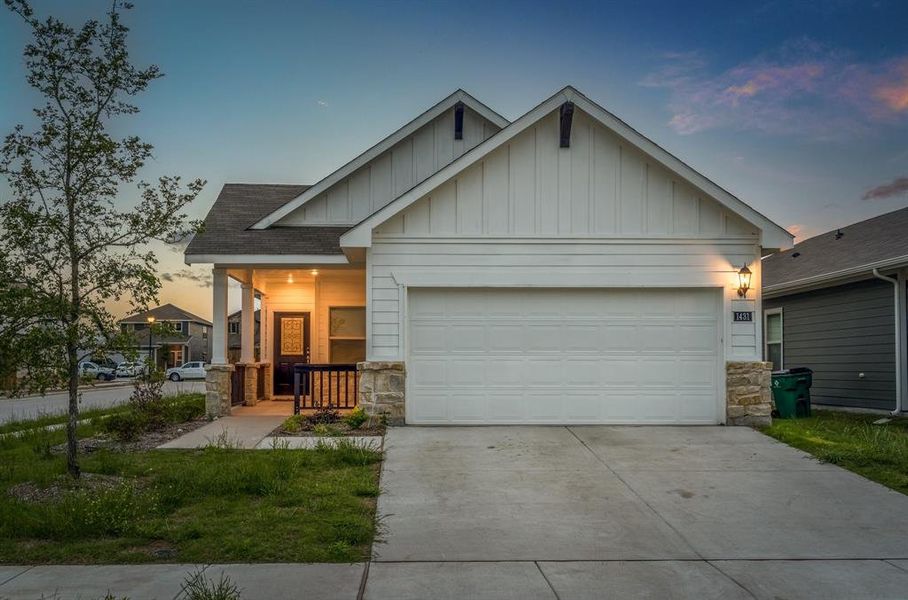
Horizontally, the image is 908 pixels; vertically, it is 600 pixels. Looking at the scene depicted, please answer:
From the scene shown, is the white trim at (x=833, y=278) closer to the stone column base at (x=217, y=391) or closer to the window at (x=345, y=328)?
the window at (x=345, y=328)

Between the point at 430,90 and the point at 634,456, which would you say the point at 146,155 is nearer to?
the point at 634,456

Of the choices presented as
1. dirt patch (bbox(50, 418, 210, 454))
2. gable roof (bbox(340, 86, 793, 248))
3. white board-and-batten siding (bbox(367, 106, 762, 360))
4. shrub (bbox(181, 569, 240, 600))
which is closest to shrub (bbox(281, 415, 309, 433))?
dirt patch (bbox(50, 418, 210, 454))

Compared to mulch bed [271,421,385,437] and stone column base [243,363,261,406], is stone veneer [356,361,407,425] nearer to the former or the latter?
mulch bed [271,421,385,437]

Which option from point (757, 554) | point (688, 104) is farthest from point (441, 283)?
point (688, 104)

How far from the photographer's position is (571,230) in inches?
442

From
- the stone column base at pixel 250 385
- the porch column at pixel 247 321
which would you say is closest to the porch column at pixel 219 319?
the porch column at pixel 247 321

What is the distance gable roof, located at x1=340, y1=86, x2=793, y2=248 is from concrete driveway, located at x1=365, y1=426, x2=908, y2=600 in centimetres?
343

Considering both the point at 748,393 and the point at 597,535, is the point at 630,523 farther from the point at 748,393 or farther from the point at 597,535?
the point at 748,393

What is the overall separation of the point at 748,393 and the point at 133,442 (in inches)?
381

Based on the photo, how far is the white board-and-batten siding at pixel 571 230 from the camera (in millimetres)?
11172

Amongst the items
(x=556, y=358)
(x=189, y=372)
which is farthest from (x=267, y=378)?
(x=189, y=372)

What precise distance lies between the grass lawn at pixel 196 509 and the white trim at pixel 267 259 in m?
4.26

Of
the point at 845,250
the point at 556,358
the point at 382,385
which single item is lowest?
the point at 382,385

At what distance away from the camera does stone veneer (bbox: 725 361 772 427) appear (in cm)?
1109
